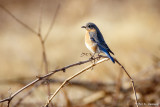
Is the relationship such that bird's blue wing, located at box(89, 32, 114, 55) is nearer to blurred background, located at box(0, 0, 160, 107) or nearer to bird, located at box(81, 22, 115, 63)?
bird, located at box(81, 22, 115, 63)

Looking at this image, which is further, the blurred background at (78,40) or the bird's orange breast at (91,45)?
the blurred background at (78,40)

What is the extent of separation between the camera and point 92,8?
1124 cm

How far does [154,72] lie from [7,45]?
5.66 meters

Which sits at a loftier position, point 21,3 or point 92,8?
point 21,3

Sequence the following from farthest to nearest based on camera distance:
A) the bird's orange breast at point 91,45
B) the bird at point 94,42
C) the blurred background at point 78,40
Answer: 1. the blurred background at point 78,40
2. the bird's orange breast at point 91,45
3. the bird at point 94,42

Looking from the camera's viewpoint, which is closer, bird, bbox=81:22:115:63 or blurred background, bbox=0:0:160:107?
bird, bbox=81:22:115:63

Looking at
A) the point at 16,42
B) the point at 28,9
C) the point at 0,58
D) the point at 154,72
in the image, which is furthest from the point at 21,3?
the point at 154,72

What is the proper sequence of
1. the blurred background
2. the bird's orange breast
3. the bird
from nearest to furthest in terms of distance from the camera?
1. the bird
2. the bird's orange breast
3. the blurred background

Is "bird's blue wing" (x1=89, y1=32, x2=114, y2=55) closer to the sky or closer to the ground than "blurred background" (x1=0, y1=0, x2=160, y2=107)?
closer to the ground

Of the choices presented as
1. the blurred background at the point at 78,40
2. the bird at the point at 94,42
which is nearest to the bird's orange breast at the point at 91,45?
the bird at the point at 94,42

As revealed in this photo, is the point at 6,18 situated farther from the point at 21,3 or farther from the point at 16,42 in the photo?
the point at 16,42

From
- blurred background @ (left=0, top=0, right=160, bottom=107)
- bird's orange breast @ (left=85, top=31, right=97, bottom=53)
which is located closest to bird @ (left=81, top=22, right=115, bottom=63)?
bird's orange breast @ (left=85, top=31, right=97, bottom=53)

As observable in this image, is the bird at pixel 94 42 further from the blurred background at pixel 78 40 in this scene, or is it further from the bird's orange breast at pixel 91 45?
the blurred background at pixel 78 40

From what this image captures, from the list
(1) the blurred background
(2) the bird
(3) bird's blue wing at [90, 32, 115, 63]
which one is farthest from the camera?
(1) the blurred background
